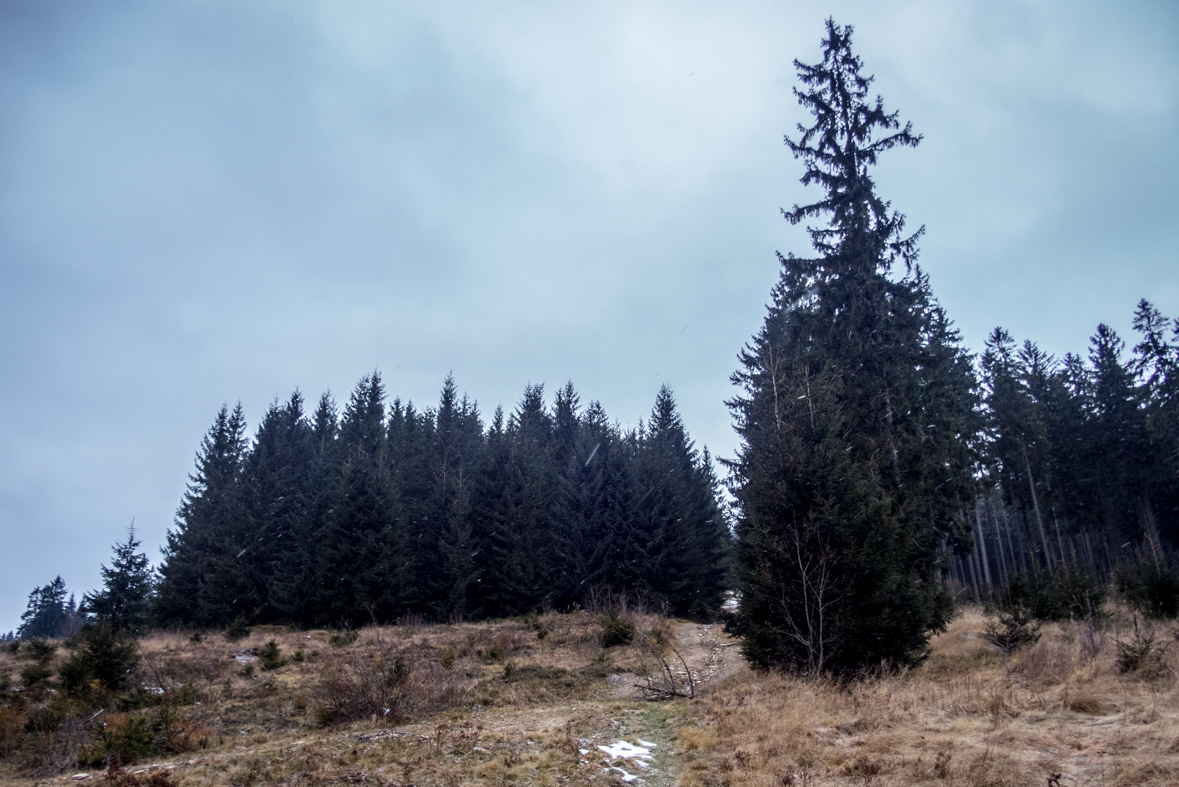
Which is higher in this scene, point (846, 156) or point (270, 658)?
point (846, 156)

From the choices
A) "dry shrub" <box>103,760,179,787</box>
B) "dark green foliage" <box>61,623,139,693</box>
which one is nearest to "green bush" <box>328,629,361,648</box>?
"dark green foliage" <box>61,623,139,693</box>

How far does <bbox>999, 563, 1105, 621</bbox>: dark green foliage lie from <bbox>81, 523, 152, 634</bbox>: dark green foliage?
33086 mm

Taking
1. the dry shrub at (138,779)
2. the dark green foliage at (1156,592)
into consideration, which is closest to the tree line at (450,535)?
the dark green foliage at (1156,592)

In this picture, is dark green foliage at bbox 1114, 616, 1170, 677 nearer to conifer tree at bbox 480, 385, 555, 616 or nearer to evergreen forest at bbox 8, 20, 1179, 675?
evergreen forest at bbox 8, 20, 1179, 675

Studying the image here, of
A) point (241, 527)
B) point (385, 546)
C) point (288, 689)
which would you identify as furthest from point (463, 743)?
point (241, 527)

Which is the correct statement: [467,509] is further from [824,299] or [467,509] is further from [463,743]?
[463,743]

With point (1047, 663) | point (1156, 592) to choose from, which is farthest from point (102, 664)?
point (1156, 592)

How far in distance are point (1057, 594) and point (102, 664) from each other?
24.1 metres

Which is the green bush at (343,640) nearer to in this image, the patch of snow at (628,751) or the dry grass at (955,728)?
the dry grass at (955,728)

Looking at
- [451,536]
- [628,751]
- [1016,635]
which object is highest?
[451,536]

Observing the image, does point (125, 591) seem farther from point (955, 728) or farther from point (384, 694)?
point (955, 728)

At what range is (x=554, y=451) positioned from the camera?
44.6 meters

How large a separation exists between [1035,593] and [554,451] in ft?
103

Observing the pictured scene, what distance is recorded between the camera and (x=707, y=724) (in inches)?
353
